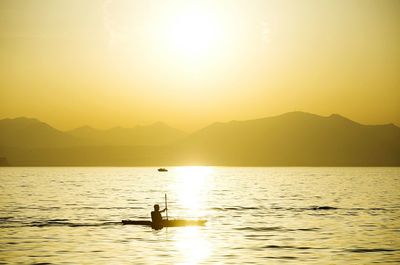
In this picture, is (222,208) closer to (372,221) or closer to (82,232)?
(372,221)

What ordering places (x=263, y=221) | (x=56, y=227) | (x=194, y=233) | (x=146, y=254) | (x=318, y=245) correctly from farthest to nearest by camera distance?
(x=263, y=221), (x=56, y=227), (x=194, y=233), (x=318, y=245), (x=146, y=254)

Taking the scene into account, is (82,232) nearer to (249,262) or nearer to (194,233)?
(194,233)

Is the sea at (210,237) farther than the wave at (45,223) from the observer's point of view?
No

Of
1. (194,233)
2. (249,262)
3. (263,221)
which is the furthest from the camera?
(263,221)

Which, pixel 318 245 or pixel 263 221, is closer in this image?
pixel 318 245

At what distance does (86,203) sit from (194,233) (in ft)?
167

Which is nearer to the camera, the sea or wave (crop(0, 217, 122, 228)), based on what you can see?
the sea

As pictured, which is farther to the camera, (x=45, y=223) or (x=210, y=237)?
(x=45, y=223)

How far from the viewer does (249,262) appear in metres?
48.7

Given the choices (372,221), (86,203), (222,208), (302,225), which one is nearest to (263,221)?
(302,225)

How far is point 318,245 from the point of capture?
190ft

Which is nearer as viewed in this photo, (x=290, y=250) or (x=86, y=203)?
(x=290, y=250)

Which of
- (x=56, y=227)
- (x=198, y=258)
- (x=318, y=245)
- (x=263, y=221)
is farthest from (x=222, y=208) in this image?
(x=198, y=258)

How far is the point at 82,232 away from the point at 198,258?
68.2ft
